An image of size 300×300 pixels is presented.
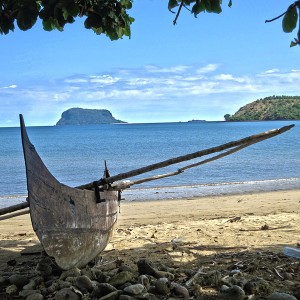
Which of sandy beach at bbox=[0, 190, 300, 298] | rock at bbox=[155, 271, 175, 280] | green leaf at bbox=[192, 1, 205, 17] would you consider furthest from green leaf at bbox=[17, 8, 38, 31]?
sandy beach at bbox=[0, 190, 300, 298]

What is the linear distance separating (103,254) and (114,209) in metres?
0.61

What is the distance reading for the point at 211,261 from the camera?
5.14 metres

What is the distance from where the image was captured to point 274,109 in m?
133

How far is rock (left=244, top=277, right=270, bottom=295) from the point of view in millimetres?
3986

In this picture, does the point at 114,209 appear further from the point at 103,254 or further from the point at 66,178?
the point at 66,178

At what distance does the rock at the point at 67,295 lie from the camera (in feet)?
12.8

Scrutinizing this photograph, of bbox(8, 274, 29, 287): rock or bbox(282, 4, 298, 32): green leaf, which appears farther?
bbox(8, 274, 29, 287): rock

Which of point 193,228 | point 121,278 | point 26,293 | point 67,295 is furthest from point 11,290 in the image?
point 193,228

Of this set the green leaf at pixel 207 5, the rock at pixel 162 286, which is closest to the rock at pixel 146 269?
the rock at pixel 162 286

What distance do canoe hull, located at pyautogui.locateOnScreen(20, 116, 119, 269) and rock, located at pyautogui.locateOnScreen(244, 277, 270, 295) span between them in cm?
171

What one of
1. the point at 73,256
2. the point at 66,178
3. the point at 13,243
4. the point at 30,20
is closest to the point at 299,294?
the point at 73,256

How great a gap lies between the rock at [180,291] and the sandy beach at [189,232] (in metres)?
0.96

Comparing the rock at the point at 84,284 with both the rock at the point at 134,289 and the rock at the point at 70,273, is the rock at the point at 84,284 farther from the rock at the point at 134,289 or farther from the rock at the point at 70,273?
the rock at the point at 134,289

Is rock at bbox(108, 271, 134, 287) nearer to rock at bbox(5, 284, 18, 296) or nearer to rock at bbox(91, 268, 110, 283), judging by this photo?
rock at bbox(91, 268, 110, 283)
